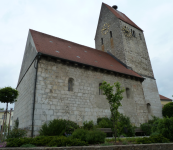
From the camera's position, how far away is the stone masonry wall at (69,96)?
1034cm

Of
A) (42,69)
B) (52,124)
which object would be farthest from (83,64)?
(52,124)

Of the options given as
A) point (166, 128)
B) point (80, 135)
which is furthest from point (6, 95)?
point (166, 128)

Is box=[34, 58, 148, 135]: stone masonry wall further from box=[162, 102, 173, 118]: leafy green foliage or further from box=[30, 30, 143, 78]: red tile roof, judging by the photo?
box=[162, 102, 173, 118]: leafy green foliage

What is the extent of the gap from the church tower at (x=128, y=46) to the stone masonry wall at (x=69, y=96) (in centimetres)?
491

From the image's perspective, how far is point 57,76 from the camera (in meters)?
11.7

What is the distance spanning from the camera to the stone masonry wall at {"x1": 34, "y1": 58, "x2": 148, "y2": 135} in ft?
33.9

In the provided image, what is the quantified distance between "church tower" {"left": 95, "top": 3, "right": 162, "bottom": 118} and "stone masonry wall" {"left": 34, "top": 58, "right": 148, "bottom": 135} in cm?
491

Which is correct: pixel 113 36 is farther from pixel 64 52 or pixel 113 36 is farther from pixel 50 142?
pixel 50 142

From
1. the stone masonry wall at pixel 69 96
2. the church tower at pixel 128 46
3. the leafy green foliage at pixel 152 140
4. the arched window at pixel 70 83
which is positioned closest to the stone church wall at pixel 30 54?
the stone masonry wall at pixel 69 96

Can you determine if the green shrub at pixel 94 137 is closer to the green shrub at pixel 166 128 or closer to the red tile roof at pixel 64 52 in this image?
the green shrub at pixel 166 128

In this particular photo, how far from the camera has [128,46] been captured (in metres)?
20.9

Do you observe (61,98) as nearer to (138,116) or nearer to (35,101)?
(35,101)

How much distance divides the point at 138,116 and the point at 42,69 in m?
10.4

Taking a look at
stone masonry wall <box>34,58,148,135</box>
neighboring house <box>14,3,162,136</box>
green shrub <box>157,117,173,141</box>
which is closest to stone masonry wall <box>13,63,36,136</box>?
neighboring house <box>14,3,162,136</box>
